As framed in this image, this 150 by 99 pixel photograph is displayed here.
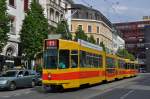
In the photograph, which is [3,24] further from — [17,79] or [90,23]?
[90,23]

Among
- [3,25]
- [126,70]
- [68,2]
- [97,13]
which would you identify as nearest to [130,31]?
[97,13]

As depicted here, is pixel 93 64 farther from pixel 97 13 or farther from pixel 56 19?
pixel 97 13

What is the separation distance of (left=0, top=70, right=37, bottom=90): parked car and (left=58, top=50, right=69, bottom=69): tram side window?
4.84 metres

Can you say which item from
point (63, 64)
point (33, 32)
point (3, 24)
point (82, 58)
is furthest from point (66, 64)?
point (33, 32)

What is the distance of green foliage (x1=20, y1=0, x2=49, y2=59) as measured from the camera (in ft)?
152

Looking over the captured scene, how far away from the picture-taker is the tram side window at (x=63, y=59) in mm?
25750

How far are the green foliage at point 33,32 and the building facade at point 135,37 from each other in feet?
375

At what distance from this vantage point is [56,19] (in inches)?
2648

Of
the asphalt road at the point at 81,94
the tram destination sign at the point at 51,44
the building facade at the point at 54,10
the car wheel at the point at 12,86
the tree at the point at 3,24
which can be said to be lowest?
the asphalt road at the point at 81,94

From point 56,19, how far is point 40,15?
20.1 metres

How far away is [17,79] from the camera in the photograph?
97.7ft

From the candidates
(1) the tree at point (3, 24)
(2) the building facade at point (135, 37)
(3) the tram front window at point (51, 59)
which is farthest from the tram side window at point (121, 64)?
(2) the building facade at point (135, 37)

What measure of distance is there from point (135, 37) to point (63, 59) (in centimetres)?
14400

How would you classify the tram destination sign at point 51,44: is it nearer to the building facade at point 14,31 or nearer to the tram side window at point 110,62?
the tram side window at point 110,62
